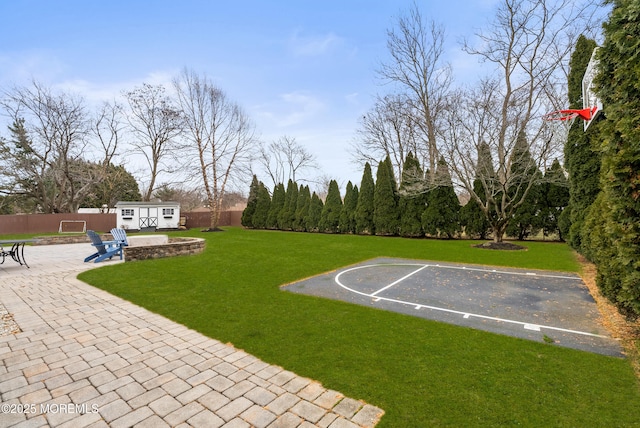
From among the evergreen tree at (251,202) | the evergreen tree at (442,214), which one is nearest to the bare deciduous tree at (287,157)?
the evergreen tree at (251,202)

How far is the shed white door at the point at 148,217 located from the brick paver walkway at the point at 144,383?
21.8 m

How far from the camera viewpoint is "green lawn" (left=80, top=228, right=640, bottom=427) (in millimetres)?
2264

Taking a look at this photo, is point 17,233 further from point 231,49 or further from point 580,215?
point 580,215

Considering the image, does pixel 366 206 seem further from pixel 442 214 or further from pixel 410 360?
pixel 410 360

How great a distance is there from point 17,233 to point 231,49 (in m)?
21.8

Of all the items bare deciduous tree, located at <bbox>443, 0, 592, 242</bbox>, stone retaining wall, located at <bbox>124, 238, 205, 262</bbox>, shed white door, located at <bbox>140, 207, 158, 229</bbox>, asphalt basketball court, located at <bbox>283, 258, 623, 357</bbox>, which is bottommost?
asphalt basketball court, located at <bbox>283, 258, 623, 357</bbox>

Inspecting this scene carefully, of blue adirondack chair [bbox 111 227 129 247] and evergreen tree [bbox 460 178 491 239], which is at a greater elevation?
evergreen tree [bbox 460 178 491 239]

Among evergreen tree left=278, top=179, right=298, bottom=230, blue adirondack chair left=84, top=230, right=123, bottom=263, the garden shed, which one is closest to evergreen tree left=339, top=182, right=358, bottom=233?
evergreen tree left=278, top=179, right=298, bottom=230

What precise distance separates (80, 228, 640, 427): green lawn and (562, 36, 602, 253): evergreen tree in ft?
24.1

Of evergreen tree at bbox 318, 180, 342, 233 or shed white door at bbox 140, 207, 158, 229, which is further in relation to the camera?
shed white door at bbox 140, 207, 158, 229

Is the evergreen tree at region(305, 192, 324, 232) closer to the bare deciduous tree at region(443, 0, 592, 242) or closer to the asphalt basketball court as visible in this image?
the bare deciduous tree at region(443, 0, 592, 242)

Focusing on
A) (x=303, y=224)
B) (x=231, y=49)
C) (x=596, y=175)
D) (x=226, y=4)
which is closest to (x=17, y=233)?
(x=303, y=224)

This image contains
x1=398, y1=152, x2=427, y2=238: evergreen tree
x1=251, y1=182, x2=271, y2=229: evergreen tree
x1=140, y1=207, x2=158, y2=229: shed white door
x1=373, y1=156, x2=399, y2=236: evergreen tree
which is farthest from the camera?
x1=251, y1=182, x2=271, y2=229: evergreen tree

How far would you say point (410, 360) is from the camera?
10.0 ft
